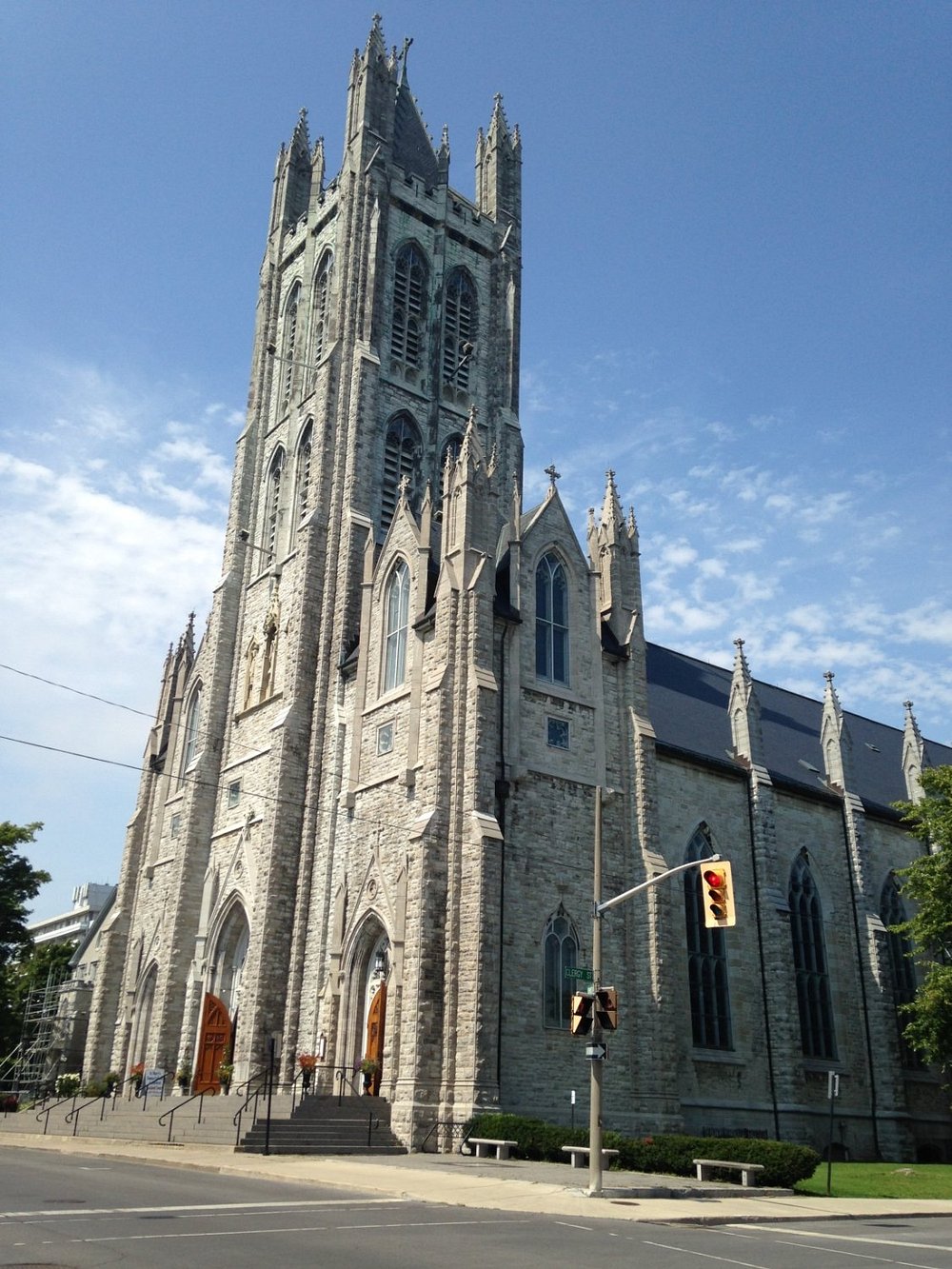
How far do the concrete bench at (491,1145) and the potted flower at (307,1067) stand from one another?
4972mm

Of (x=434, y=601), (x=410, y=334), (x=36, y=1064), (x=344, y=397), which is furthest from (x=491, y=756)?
(x=36, y=1064)

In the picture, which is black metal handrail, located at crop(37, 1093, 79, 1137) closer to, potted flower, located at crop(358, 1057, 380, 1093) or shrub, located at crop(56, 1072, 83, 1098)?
shrub, located at crop(56, 1072, 83, 1098)

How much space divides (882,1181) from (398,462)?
2613 cm

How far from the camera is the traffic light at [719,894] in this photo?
14.9 meters

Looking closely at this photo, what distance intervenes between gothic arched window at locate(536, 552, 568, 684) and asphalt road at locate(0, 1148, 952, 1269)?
16.2 m

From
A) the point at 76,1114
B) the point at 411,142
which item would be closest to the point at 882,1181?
the point at 76,1114

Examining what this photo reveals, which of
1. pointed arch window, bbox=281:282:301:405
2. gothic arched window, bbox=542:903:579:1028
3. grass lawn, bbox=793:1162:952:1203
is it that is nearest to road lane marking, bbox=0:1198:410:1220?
grass lawn, bbox=793:1162:952:1203

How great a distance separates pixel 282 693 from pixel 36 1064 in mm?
32602

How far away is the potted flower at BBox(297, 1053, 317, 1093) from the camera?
85.4 feet

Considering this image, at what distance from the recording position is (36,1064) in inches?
2160

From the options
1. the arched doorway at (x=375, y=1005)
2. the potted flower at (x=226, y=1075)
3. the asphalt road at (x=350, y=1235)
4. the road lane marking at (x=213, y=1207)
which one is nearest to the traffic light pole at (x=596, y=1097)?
the asphalt road at (x=350, y=1235)

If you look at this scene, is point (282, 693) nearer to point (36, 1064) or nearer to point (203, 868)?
point (203, 868)

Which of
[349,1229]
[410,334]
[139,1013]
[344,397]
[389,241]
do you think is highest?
[389,241]

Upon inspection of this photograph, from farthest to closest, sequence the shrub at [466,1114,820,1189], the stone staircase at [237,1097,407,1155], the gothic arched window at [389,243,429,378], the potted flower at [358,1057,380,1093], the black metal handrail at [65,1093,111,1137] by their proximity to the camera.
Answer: the gothic arched window at [389,243,429,378] < the black metal handrail at [65,1093,111,1137] < the potted flower at [358,1057,380,1093] < the stone staircase at [237,1097,407,1155] < the shrub at [466,1114,820,1189]
